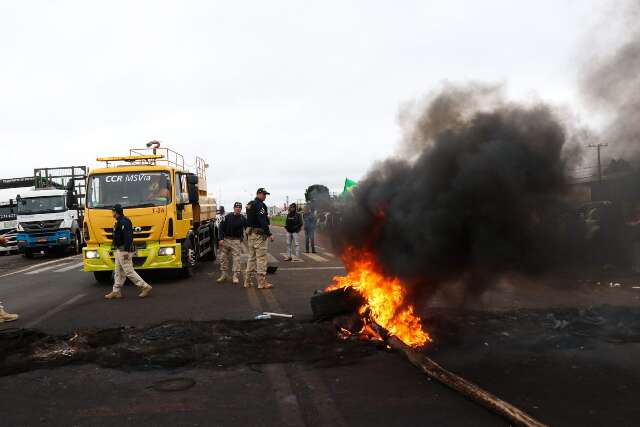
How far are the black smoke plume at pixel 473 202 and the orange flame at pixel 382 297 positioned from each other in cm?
19

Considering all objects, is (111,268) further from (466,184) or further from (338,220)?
(466,184)

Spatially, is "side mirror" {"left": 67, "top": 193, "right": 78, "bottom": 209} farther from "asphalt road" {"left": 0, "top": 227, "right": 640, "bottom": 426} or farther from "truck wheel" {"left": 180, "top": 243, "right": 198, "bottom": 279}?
"asphalt road" {"left": 0, "top": 227, "right": 640, "bottom": 426}

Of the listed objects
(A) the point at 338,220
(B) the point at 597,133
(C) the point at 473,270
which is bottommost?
(C) the point at 473,270

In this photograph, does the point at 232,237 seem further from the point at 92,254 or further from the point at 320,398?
the point at 320,398

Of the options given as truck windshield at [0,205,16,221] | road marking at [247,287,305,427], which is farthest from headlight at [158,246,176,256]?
truck windshield at [0,205,16,221]

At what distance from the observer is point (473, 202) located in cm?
552

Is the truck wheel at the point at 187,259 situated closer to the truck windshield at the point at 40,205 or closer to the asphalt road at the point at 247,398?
the asphalt road at the point at 247,398

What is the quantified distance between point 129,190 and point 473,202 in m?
8.39

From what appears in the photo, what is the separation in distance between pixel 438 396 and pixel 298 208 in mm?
13011

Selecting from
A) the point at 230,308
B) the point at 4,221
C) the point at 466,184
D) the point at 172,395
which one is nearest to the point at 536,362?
the point at 466,184

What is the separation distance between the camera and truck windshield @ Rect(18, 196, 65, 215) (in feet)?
68.7

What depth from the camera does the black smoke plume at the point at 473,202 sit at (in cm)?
547

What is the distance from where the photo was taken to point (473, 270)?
18.9 feet

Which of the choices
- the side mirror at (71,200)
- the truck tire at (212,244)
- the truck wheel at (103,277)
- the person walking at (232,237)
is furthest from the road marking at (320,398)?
the truck tire at (212,244)
